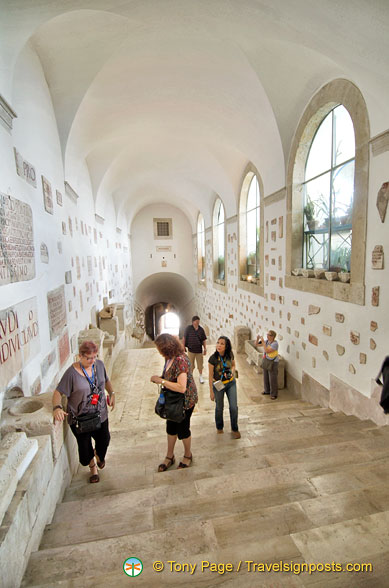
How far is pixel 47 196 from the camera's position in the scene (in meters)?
4.04

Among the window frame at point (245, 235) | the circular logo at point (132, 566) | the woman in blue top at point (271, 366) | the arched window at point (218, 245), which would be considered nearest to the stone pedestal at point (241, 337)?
the window frame at point (245, 235)

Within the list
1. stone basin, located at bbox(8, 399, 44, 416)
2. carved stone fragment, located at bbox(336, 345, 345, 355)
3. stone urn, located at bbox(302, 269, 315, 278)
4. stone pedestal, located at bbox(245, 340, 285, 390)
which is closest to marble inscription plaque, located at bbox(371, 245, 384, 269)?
carved stone fragment, located at bbox(336, 345, 345, 355)

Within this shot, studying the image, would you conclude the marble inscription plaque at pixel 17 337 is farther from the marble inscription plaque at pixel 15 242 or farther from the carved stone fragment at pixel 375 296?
the carved stone fragment at pixel 375 296

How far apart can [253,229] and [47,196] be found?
540cm

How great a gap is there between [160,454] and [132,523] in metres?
1.01

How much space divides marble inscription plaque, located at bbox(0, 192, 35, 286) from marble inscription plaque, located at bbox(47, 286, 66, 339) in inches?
28.2

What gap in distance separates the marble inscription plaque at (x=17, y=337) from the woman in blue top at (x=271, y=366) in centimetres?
343

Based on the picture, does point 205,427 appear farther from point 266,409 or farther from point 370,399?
point 370,399

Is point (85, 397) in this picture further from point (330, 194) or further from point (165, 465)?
point (330, 194)

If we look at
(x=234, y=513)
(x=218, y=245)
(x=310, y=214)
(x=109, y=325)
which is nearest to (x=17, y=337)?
(x=234, y=513)

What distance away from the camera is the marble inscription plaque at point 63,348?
4.23m

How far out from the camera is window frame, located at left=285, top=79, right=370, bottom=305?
3553 millimetres

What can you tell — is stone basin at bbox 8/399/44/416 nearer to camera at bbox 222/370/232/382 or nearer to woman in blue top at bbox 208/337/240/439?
woman in blue top at bbox 208/337/240/439

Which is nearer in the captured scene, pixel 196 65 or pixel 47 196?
pixel 47 196
